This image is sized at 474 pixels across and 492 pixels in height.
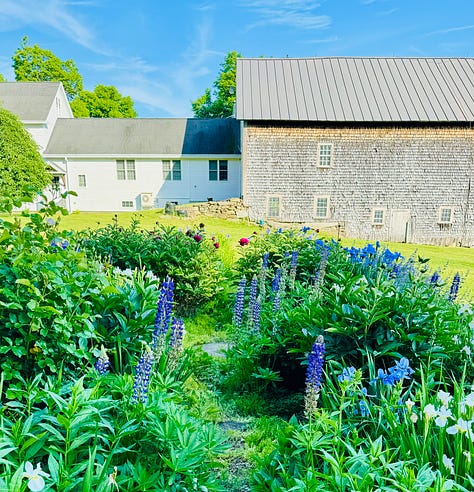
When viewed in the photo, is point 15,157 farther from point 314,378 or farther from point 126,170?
point 314,378

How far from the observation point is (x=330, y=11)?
12.4m

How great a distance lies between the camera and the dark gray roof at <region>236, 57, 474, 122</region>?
52.5ft

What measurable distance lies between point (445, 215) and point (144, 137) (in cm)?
1623

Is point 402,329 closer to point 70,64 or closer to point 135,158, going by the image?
point 135,158

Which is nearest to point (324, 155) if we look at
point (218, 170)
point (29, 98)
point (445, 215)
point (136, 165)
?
point (445, 215)

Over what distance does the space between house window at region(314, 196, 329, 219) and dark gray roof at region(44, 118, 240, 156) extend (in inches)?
233

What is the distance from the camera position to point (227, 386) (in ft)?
10.9

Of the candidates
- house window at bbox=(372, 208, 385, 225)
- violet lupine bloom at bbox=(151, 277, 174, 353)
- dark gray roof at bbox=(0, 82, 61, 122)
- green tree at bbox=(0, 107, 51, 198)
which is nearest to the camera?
violet lupine bloom at bbox=(151, 277, 174, 353)

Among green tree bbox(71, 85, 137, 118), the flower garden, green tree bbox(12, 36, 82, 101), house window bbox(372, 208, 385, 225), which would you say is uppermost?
green tree bbox(12, 36, 82, 101)

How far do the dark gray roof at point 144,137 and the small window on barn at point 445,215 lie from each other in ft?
34.0

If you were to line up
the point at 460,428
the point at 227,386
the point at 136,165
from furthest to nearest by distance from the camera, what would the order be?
the point at 136,165 → the point at 227,386 → the point at 460,428

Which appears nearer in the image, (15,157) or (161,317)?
(161,317)

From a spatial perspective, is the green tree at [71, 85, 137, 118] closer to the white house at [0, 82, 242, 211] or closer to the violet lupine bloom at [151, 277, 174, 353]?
the white house at [0, 82, 242, 211]

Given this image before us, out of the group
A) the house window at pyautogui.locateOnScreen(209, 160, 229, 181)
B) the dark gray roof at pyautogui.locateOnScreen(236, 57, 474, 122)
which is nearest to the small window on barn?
the dark gray roof at pyautogui.locateOnScreen(236, 57, 474, 122)
